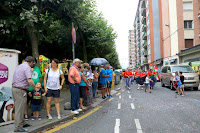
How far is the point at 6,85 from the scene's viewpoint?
501cm

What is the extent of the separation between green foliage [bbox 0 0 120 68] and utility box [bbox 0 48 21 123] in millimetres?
1714

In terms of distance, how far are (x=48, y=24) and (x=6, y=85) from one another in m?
5.70

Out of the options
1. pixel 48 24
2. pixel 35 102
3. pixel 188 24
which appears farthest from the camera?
pixel 188 24

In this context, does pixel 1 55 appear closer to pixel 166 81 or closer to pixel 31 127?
pixel 31 127

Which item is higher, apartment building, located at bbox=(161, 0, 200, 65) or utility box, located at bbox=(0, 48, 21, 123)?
apartment building, located at bbox=(161, 0, 200, 65)

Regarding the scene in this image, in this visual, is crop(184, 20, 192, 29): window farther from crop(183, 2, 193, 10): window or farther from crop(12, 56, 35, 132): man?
crop(12, 56, 35, 132): man

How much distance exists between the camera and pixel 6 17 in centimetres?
710

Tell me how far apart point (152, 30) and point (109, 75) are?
40.3 meters

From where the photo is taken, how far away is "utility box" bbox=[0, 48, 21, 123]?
4.85 metres

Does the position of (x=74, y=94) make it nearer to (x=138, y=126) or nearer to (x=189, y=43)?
(x=138, y=126)

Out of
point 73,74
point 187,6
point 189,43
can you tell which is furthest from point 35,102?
point 187,6

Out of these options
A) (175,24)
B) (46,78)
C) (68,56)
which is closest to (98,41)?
(68,56)

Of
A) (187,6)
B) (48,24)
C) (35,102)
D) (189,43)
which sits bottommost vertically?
(35,102)

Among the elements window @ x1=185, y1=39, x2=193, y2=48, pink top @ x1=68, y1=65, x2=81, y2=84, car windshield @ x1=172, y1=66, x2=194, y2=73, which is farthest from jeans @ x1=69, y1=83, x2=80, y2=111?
window @ x1=185, y1=39, x2=193, y2=48
